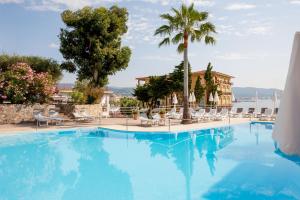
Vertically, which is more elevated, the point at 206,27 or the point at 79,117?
the point at 206,27

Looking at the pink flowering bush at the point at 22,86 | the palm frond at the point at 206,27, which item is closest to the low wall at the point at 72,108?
the pink flowering bush at the point at 22,86

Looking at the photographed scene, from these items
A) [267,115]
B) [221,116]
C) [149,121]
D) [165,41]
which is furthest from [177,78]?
[149,121]

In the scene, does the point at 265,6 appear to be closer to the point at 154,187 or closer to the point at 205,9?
the point at 205,9

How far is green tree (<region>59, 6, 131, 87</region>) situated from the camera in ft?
76.8

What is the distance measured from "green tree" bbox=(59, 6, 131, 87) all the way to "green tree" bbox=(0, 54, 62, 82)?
4.01 feet

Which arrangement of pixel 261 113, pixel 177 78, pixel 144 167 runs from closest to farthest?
pixel 144 167 < pixel 261 113 < pixel 177 78

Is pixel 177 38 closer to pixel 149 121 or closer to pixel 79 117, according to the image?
pixel 149 121

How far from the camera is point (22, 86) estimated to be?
63.1 feet

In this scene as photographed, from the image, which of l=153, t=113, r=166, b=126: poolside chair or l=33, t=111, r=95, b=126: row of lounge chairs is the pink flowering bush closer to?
l=33, t=111, r=95, b=126: row of lounge chairs

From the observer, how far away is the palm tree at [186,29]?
18469 millimetres

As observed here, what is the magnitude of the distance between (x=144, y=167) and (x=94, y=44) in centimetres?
1581

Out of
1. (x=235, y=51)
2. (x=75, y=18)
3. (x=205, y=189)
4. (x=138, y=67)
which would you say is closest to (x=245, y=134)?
(x=235, y=51)

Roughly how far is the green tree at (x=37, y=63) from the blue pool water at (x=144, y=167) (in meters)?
11.0

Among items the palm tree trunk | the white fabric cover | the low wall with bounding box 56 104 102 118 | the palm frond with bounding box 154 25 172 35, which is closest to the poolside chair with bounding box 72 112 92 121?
the low wall with bounding box 56 104 102 118
